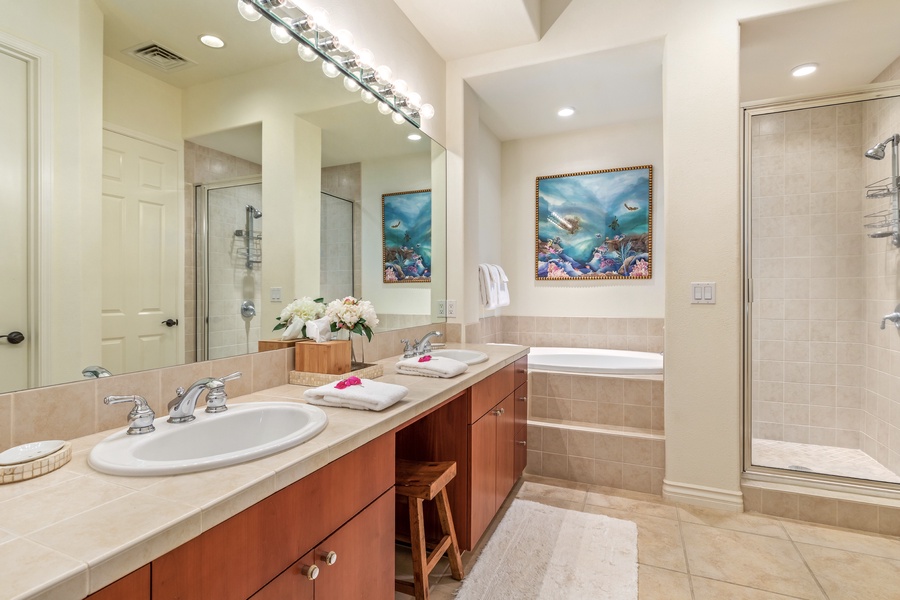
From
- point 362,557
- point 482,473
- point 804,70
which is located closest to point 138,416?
point 362,557

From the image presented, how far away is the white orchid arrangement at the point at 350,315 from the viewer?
1.68m

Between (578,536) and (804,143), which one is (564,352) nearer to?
(578,536)

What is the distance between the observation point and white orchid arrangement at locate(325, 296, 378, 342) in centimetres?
Answer: 168

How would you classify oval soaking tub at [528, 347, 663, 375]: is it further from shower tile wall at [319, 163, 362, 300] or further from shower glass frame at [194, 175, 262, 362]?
shower glass frame at [194, 175, 262, 362]

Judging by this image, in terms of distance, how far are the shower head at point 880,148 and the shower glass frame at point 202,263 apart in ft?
9.97

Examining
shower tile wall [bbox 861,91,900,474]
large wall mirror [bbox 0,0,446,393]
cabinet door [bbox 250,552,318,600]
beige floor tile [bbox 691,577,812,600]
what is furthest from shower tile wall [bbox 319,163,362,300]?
shower tile wall [bbox 861,91,900,474]

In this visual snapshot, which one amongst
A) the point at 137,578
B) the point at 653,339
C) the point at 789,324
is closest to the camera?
the point at 137,578

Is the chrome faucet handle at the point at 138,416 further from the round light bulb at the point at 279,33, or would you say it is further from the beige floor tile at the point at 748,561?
the beige floor tile at the point at 748,561

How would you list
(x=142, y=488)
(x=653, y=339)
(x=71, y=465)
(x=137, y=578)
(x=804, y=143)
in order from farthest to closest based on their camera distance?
(x=653, y=339) < (x=804, y=143) < (x=71, y=465) < (x=142, y=488) < (x=137, y=578)

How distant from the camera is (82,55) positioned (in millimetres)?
1041

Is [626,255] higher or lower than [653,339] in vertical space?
higher

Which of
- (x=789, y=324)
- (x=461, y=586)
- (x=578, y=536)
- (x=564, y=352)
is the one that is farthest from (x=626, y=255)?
(x=461, y=586)

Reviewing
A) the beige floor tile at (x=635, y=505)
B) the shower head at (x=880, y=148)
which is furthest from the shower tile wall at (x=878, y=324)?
the beige floor tile at (x=635, y=505)

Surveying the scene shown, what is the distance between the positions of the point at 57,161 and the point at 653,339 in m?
3.62
